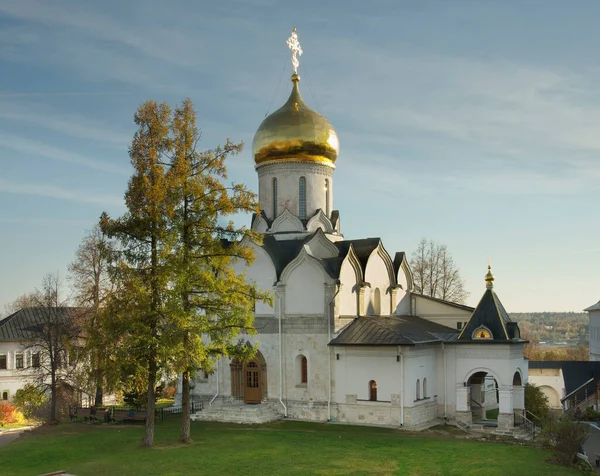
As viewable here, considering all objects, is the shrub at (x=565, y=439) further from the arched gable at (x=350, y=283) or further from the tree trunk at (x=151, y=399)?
the tree trunk at (x=151, y=399)

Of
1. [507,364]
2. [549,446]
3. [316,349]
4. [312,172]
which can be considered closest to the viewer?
[549,446]

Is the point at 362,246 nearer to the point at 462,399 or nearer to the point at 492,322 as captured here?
the point at 492,322

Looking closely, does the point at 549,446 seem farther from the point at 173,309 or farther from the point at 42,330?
the point at 42,330

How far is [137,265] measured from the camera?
57.9ft

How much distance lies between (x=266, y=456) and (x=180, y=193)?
7.40 m

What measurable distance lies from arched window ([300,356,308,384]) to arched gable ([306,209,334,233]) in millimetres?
5495

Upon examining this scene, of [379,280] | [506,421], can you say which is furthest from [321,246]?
[506,421]

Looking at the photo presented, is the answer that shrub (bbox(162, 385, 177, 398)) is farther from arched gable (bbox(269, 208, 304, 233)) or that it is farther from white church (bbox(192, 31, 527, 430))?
arched gable (bbox(269, 208, 304, 233))

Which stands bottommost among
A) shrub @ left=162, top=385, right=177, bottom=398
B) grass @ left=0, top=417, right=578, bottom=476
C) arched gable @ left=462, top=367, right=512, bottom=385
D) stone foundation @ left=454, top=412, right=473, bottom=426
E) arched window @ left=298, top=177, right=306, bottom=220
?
shrub @ left=162, top=385, right=177, bottom=398

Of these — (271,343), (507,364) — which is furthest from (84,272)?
(507,364)

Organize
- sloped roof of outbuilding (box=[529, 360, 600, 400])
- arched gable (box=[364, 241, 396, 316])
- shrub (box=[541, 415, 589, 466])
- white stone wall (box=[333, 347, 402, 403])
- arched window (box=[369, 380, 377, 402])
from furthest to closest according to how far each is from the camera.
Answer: sloped roof of outbuilding (box=[529, 360, 600, 400]), arched gable (box=[364, 241, 396, 316]), arched window (box=[369, 380, 377, 402]), white stone wall (box=[333, 347, 402, 403]), shrub (box=[541, 415, 589, 466])

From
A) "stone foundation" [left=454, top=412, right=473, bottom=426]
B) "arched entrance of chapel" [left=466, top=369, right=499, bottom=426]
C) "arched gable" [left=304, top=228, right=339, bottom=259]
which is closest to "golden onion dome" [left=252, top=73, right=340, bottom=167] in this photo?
"arched gable" [left=304, top=228, right=339, bottom=259]

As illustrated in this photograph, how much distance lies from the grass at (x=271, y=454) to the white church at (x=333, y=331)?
1.66 m

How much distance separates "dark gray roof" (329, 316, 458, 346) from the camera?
23.1 meters
